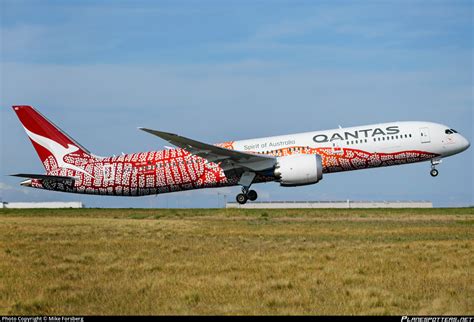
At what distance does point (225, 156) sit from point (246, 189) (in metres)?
2.93

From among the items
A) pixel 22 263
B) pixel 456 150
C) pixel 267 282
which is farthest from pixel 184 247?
pixel 456 150

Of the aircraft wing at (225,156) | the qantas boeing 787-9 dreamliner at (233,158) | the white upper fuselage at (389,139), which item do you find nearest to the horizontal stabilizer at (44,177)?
the qantas boeing 787-9 dreamliner at (233,158)

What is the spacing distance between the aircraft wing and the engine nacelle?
0.74 meters

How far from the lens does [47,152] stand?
144ft

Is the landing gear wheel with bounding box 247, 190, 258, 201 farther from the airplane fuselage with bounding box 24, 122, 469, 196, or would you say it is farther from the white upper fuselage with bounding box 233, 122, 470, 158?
the white upper fuselage with bounding box 233, 122, 470, 158

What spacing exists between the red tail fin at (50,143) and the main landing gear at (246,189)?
399 inches

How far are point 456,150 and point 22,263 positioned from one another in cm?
2804

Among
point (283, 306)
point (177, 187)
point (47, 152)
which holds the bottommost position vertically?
point (283, 306)

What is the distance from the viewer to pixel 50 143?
4378cm

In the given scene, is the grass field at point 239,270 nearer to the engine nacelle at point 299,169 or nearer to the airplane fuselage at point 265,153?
the engine nacelle at point 299,169

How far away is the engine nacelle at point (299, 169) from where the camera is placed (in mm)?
37750

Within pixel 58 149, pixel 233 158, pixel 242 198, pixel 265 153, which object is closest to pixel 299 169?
pixel 265 153

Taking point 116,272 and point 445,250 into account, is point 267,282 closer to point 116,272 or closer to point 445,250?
point 116,272

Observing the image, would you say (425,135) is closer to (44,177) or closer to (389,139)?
(389,139)
